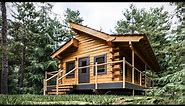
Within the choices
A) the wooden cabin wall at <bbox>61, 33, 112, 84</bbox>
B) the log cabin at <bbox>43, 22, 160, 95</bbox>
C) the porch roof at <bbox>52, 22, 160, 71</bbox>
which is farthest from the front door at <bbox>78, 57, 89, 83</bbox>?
the porch roof at <bbox>52, 22, 160, 71</bbox>

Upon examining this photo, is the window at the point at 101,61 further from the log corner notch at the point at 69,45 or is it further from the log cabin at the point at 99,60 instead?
the log corner notch at the point at 69,45

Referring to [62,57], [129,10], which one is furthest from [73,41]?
[129,10]

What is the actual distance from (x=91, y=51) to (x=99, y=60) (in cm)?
99

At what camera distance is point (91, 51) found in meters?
18.7

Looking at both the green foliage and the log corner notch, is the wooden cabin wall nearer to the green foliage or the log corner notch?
the log corner notch

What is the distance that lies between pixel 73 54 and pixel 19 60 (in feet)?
54.9

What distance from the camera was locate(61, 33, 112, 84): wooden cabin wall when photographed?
56.8 feet

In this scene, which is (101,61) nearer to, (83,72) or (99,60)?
(99,60)

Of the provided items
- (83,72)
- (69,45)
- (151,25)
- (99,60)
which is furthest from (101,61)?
(151,25)

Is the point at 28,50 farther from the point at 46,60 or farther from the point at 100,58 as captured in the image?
the point at 100,58

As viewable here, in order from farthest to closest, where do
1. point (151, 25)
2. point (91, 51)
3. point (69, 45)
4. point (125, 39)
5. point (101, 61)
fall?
point (151, 25) < point (69, 45) < point (91, 51) < point (101, 61) < point (125, 39)

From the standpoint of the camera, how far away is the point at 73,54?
2034cm

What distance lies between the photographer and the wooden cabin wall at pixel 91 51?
1731 cm

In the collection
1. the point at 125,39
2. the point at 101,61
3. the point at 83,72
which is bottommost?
the point at 83,72
